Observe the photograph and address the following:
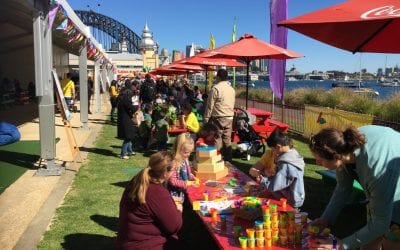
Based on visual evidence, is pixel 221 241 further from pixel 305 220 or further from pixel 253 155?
pixel 253 155

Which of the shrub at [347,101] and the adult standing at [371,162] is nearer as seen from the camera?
the adult standing at [371,162]

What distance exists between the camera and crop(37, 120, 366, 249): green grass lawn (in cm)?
506

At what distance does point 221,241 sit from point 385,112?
1217 cm

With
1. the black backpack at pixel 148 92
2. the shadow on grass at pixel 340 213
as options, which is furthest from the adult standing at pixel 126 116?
the black backpack at pixel 148 92

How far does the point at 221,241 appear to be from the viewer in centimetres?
324

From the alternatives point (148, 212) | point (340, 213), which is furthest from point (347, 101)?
point (148, 212)

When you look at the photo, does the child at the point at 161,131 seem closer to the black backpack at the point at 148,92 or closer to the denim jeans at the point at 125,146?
the denim jeans at the point at 125,146

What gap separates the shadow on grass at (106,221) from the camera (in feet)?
18.1

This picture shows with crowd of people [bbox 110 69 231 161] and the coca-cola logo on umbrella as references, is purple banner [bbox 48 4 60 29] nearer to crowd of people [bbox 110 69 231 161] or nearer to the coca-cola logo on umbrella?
crowd of people [bbox 110 69 231 161]

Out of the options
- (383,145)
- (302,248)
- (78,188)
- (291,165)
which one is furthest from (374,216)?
(78,188)

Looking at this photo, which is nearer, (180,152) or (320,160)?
(320,160)

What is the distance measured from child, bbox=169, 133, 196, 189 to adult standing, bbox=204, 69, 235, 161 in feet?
10.8

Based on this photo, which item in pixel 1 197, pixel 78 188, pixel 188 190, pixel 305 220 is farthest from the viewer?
pixel 78 188

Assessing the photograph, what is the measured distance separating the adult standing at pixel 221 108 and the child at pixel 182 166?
10.8 ft
